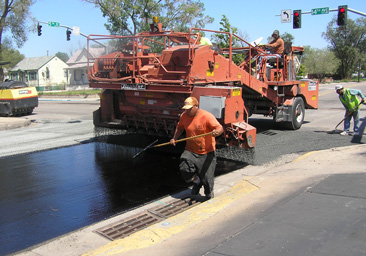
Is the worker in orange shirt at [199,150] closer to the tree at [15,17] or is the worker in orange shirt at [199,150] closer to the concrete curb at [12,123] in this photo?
the concrete curb at [12,123]

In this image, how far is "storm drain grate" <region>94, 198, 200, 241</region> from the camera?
4.63 m

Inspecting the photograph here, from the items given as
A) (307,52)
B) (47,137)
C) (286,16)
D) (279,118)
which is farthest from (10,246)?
(307,52)

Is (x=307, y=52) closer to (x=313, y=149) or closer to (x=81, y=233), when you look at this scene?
(x=313, y=149)

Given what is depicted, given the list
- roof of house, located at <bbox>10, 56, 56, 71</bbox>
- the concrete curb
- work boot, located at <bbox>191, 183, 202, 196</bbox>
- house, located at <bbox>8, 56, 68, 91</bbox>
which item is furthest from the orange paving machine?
roof of house, located at <bbox>10, 56, 56, 71</bbox>

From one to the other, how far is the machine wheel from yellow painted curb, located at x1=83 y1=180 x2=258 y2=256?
6.03 metres

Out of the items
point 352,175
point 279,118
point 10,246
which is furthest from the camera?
point 279,118

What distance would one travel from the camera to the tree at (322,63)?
283 feet

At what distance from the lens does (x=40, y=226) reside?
16.3 feet

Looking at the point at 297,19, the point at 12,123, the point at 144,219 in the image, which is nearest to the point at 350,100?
the point at 144,219

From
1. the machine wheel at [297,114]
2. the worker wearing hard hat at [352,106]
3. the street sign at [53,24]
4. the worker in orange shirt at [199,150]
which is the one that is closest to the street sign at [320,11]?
the machine wheel at [297,114]

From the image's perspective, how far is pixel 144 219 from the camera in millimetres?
5066

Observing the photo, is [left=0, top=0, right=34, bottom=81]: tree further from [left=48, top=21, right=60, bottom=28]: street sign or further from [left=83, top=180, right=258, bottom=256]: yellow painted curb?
[left=83, top=180, right=258, bottom=256]: yellow painted curb

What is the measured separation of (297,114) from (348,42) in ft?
264

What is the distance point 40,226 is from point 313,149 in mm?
6474
